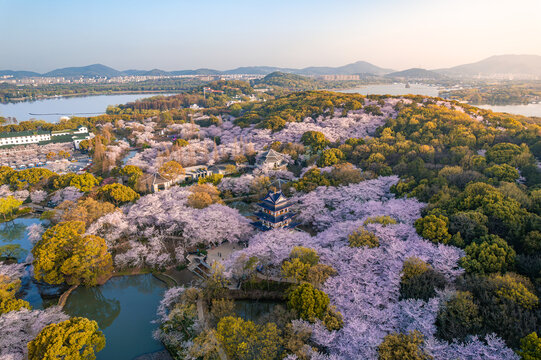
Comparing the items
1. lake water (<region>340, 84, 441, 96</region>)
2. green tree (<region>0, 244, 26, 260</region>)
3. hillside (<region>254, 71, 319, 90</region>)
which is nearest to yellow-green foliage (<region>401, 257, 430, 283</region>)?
green tree (<region>0, 244, 26, 260</region>)

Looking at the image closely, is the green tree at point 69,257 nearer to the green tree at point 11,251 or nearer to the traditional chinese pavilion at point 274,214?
the green tree at point 11,251

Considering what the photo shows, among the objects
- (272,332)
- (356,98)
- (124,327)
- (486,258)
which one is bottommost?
(124,327)

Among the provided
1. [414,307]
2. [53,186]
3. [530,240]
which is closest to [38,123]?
[53,186]

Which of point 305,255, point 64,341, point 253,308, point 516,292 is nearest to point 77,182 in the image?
point 64,341

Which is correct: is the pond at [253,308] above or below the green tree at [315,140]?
below

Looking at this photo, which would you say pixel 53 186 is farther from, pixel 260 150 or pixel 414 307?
pixel 414 307

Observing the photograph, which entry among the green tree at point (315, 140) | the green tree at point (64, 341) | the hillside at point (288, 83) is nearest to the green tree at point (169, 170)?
the green tree at point (315, 140)

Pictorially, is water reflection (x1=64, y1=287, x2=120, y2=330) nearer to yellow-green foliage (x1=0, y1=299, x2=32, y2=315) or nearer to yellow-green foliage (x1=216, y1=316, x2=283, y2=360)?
yellow-green foliage (x1=0, y1=299, x2=32, y2=315)
